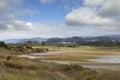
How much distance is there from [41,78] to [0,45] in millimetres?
99349

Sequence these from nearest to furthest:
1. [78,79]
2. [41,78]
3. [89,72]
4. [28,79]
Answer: [28,79]
[41,78]
[78,79]
[89,72]

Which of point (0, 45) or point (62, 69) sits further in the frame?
point (0, 45)

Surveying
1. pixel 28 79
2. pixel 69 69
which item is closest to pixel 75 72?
pixel 69 69

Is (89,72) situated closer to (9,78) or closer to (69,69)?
(69,69)

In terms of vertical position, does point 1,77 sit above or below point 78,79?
above

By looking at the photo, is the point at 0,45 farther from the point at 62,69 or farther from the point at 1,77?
the point at 1,77

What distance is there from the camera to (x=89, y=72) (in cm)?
3600

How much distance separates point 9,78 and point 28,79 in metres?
3.14

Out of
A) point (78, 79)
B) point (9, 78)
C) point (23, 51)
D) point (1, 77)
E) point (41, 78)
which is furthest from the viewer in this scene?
point (23, 51)

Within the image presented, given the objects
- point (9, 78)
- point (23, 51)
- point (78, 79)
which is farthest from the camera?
point (23, 51)

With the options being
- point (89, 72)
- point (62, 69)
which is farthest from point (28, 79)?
point (62, 69)

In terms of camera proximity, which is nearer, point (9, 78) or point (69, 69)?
point (9, 78)

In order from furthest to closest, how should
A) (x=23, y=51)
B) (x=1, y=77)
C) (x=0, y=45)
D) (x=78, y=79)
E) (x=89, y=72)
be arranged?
(x=23, y=51) → (x=0, y=45) → (x=89, y=72) → (x=78, y=79) → (x=1, y=77)

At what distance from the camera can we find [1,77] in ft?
64.7
